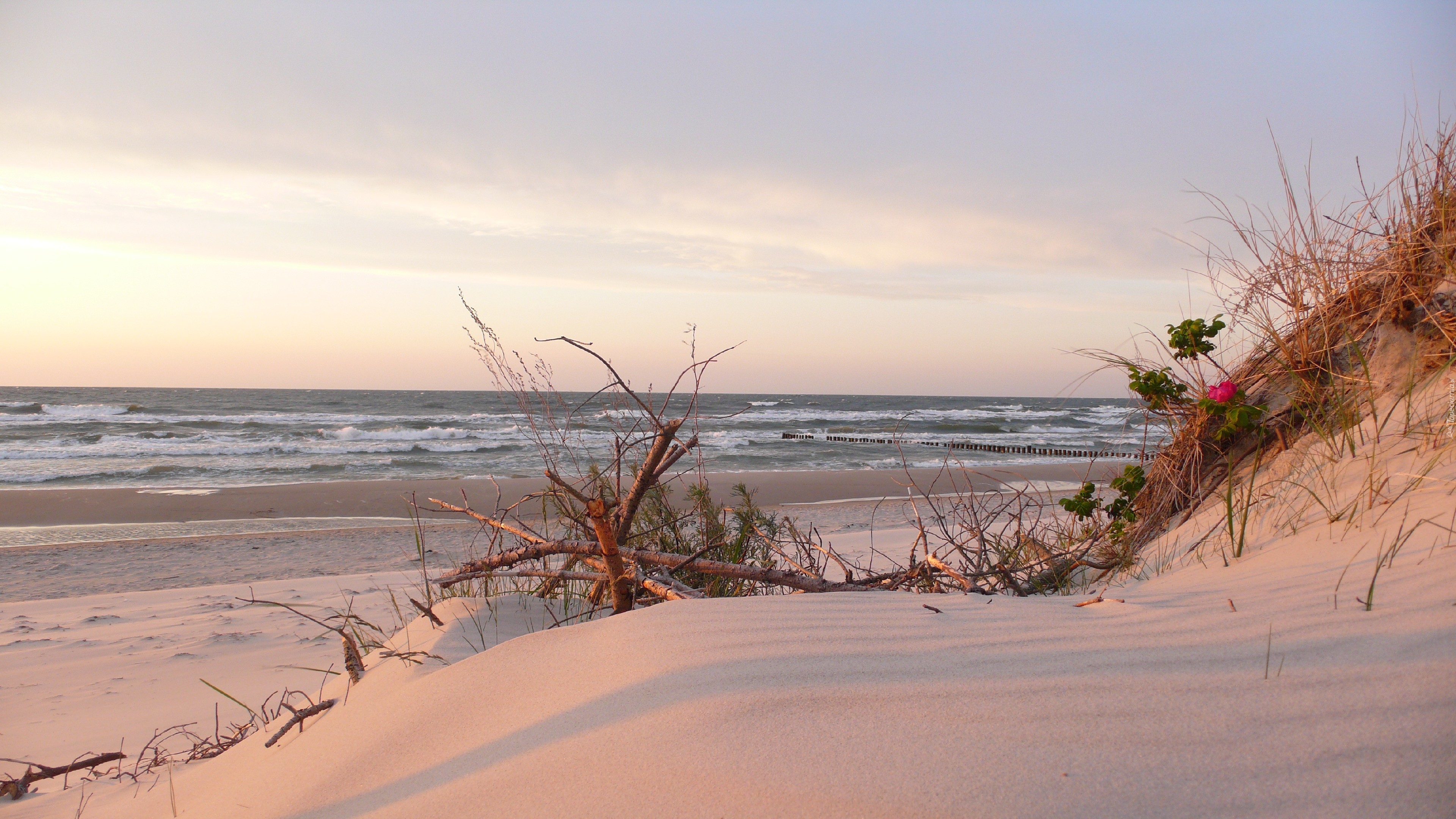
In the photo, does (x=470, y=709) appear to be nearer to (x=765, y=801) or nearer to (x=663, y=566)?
(x=765, y=801)

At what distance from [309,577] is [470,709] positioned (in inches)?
229

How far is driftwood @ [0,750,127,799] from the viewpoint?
84.4 inches

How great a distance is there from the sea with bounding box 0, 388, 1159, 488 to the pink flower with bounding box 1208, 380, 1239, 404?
35 centimetres

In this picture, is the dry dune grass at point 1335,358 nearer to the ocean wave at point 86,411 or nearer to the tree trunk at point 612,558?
the tree trunk at point 612,558

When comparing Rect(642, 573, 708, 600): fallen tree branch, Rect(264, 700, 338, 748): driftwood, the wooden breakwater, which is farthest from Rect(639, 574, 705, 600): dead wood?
the wooden breakwater

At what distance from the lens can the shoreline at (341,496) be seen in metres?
10.1

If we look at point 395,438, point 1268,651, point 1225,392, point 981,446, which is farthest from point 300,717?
point 395,438

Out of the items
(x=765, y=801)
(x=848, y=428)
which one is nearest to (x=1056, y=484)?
(x=765, y=801)

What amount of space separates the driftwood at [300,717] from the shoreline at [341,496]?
7.12 m

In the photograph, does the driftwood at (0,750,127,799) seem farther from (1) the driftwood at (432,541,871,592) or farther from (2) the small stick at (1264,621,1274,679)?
(2) the small stick at (1264,621,1274,679)

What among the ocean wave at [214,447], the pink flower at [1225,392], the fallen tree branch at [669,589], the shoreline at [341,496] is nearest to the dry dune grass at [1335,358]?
the pink flower at [1225,392]

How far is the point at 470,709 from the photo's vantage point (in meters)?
1.69

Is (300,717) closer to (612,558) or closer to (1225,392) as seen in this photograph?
(612,558)

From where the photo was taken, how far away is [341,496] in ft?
39.5
